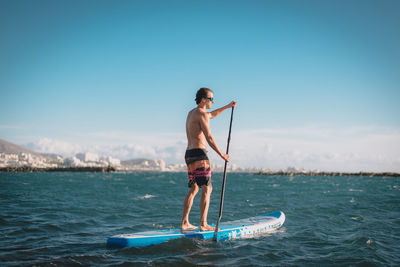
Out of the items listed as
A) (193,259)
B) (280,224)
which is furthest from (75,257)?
(280,224)

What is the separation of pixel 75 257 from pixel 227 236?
3.32 metres

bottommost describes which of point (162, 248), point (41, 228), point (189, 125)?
point (41, 228)

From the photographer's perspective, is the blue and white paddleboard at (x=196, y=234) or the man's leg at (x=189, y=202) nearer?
the blue and white paddleboard at (x=196, y=234)

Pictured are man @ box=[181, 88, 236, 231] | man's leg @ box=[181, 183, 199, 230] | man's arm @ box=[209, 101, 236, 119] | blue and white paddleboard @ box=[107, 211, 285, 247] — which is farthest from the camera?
man's arm @ box=[209, 101, 236, 119]

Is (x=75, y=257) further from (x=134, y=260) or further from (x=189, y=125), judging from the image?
(x=189, y=125)

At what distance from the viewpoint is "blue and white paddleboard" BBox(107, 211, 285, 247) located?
590 centimetres

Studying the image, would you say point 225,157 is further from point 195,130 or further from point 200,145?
point 195,130

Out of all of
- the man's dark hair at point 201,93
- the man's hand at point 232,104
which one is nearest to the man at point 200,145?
the man's dark hair at point 201,93

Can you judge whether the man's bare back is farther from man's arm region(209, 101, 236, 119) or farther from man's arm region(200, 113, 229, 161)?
man's arm region(209, 101, 236, 119)

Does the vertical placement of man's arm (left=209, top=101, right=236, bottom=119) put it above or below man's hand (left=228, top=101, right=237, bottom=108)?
below

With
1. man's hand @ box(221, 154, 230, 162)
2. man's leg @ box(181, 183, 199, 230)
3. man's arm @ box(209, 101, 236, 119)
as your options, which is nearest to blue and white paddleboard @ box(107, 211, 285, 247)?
man's leg @ box(181, 183, 199, 230)

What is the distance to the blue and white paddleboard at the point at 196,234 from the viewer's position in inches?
232

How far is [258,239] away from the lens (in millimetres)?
7066

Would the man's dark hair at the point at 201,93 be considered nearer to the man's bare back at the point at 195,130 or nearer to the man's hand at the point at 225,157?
the man's bare back at the point at 195,130
